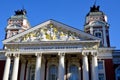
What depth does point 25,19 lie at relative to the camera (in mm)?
48000

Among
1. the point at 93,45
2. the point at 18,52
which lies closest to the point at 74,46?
the point at 93,45

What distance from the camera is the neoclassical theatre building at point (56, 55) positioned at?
115 feet

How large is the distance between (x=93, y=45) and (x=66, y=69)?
18.4 ft

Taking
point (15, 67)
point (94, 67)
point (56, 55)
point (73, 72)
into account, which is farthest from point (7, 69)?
point (94, 67)

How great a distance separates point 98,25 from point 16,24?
15354 mm

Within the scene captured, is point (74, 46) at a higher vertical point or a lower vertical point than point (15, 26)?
lower

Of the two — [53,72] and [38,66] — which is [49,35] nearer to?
[38,66]

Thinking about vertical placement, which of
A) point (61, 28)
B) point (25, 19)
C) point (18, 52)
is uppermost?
point (25, 19)

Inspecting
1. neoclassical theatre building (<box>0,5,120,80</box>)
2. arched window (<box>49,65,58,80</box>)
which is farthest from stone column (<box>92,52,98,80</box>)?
arched window (<box>49,65,58,80</box>)

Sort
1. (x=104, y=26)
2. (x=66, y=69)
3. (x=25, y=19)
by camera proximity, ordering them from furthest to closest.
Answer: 1. (x=25, y=19)
2. (x=104, y=26)
3. (x=66, y=69)

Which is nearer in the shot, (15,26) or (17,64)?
(17,64)

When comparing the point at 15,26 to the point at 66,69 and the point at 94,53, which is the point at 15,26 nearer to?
the point at 66,69

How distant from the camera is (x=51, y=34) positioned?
121ft

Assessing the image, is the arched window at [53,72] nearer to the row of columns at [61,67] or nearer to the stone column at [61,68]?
the row of columns at [61,67]
